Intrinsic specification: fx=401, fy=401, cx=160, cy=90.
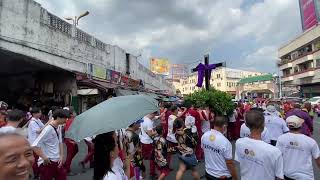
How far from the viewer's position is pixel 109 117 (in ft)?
13.5

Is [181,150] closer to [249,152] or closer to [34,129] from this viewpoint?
[34,129]

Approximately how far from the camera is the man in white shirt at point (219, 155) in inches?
218

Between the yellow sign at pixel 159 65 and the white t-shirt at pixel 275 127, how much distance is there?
77.5m

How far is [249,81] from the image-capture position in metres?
94.0

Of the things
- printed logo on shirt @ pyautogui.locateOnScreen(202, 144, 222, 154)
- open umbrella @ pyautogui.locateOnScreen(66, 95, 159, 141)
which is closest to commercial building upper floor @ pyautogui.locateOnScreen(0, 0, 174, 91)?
printed logo on shirt @ pyautogui.locateOnScreen(202, 144, 222, 154)

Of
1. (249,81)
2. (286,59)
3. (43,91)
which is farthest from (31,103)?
(249,81)

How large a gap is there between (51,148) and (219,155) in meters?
2.86

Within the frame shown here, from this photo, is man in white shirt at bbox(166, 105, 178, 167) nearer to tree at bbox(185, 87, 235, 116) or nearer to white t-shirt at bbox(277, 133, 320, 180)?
tree at bbox(185, 87, 235, 116)

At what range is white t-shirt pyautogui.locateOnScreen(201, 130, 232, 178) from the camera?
5.59 m

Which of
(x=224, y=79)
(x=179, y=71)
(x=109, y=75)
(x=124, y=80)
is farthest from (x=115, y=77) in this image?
(x=179, y=71)

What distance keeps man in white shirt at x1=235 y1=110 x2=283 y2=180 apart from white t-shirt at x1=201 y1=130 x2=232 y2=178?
860 millimetres

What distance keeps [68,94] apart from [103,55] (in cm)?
633

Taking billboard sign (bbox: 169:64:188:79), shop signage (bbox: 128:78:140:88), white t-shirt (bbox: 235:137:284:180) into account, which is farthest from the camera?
billboard sign (bbox: 169:64:188:79)

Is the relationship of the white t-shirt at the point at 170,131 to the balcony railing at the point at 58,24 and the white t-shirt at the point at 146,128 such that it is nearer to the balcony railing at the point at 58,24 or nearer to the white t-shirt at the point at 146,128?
the white t-shirt at the point at 146,128
